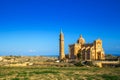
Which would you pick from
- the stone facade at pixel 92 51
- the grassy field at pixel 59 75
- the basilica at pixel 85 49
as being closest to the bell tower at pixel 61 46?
the basilica at pixel 85 49

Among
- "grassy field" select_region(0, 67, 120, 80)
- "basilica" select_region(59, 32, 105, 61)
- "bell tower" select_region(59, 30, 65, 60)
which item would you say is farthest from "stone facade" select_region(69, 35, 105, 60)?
"grassy field" select_region(0, 67, 120, 80)

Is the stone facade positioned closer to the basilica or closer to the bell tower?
the basilica

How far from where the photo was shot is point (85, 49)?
74.9 metres

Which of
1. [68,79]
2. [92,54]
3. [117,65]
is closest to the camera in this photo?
[68,79]

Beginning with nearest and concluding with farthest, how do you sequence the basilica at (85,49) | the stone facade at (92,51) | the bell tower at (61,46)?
the stone facade at (92,51) → the basilica at (85,49) → the bell tower at (61,46)

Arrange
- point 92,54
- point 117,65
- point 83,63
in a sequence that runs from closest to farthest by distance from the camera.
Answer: point 117,65 < point 83,63 < point 92,54

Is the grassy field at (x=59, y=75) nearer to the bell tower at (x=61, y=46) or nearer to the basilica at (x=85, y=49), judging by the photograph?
the basilica at (x=85, y=49)

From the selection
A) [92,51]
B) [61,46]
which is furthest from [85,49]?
[61,46]

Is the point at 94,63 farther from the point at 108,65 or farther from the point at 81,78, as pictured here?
the point at 81,78

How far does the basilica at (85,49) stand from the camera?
242 ft

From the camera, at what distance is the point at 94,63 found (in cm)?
5803

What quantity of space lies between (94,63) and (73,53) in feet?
78.0

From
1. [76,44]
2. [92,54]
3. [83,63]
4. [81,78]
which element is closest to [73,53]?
[76,44]

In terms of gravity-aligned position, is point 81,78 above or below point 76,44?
below
